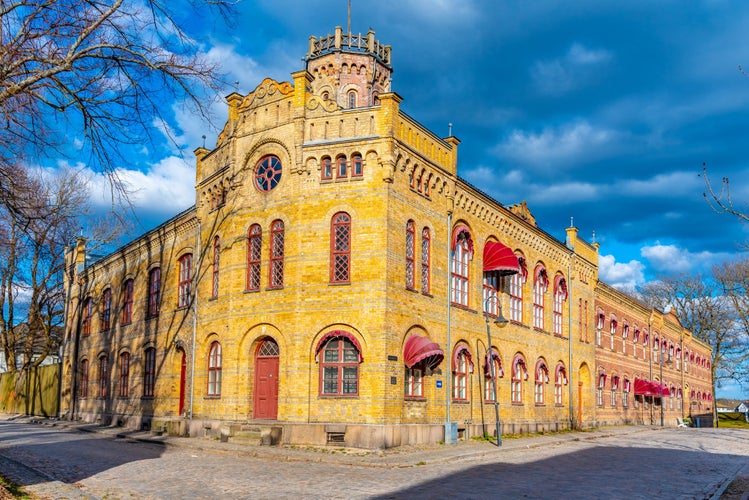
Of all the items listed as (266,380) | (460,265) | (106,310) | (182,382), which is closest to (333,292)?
(266,380)

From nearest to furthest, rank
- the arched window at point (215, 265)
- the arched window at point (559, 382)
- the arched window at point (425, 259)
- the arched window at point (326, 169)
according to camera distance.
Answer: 1. the arched window at point (326, 169)
2. the arched window at point (425, 259)
3. the arched window at point (215, 265)
4. the arched window at point (559, 382)

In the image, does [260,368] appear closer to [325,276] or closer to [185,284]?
[325,276]

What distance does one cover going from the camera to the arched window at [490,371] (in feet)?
89.1

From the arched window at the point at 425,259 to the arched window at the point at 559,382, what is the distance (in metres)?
13.6

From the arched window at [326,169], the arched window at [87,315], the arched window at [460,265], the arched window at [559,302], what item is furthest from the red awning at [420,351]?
the arched window at [87,315]

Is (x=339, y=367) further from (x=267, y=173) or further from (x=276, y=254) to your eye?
(x=267, y=173)

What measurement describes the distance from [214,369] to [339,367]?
6101 millimetres

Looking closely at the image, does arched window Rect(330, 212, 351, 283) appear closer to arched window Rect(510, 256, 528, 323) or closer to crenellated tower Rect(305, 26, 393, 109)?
arched window Rect(510, 256, 528, 323)

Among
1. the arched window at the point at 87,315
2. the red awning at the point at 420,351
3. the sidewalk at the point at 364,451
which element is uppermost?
the arched window at the point at 87,315

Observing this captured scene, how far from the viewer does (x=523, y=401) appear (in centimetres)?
3073

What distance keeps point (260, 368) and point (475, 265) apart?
9.58 m

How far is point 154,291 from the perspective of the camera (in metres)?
32.4

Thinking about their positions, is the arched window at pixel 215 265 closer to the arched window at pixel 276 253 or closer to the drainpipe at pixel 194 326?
the drainpipe at pixel 194 326

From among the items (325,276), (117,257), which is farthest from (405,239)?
(117,257)
